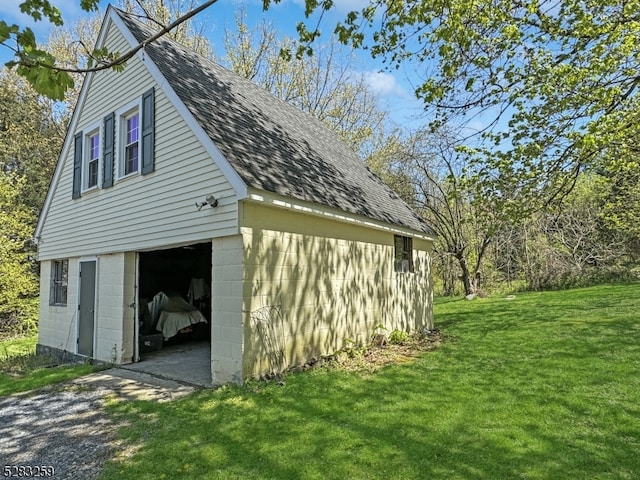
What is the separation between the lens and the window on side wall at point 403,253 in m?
10.7

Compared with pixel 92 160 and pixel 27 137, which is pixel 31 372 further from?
pixel 27 137

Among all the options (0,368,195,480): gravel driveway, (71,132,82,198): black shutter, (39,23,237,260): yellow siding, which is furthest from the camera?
(71,132,82,198): black shutter

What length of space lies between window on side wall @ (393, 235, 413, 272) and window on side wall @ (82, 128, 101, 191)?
760cm

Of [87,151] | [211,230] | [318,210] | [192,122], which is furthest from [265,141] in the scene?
[87,151]

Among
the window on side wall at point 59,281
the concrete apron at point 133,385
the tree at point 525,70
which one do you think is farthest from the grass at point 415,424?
the window on side wall at point 59,281

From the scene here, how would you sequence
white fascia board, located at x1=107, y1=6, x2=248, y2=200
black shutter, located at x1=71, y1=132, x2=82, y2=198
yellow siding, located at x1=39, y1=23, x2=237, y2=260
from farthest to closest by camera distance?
black shutter, located at x1=71, y1=132, x2=82, y2=198, yellow siding, located at x1=39, y1=23, x2=237, y2=260, white fascia board, located at x1=107, y1=6, x2=248, y2=200

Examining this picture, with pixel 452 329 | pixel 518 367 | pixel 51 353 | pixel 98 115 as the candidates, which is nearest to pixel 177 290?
pixel 51 353

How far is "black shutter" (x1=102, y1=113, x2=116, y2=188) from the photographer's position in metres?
8.93

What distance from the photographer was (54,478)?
3.88m

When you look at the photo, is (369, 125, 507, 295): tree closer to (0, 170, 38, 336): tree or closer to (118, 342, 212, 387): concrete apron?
(118, 342, 212, 387): concrete apron

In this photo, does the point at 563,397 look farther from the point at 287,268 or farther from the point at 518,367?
the point at 287,268

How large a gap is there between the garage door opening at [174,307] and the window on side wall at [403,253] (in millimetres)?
4794

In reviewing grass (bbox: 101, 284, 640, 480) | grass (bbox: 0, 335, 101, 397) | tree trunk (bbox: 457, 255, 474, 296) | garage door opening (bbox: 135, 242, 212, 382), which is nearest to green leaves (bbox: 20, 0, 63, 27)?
grass (bbox: 101, 284, 640, 480)

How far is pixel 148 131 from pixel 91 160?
303 cm
